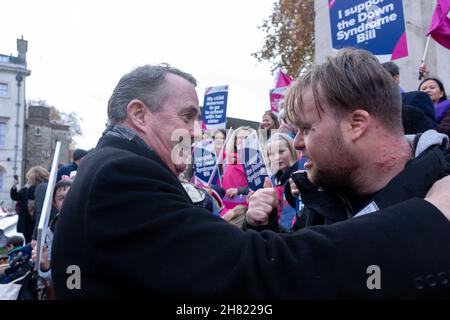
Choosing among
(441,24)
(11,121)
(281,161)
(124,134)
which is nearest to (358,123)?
(124,134)

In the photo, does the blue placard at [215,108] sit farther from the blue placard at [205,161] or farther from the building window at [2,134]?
the building window at [2,134]

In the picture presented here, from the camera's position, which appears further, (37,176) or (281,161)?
(37,176)

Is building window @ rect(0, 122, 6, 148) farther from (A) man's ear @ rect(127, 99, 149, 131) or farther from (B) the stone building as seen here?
(A) man's ear @ rect(127, 99, 149, 131)

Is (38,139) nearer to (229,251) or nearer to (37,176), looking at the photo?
(37,176)

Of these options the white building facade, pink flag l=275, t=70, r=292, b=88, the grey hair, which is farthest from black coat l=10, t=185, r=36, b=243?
the white building facade

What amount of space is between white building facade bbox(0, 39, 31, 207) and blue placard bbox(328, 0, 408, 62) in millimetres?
38482

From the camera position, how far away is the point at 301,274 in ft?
3.54

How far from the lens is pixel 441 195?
1.20 metres

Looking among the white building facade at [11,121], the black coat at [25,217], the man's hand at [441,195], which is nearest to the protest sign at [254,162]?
the man's hand at [441,195]

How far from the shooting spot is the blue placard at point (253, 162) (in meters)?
4.06

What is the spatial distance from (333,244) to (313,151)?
0.59 metres

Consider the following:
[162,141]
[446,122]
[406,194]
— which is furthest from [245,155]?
[406,194]

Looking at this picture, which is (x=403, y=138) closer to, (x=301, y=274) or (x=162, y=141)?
(x=301, y=274)

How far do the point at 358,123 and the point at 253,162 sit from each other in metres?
2.65
